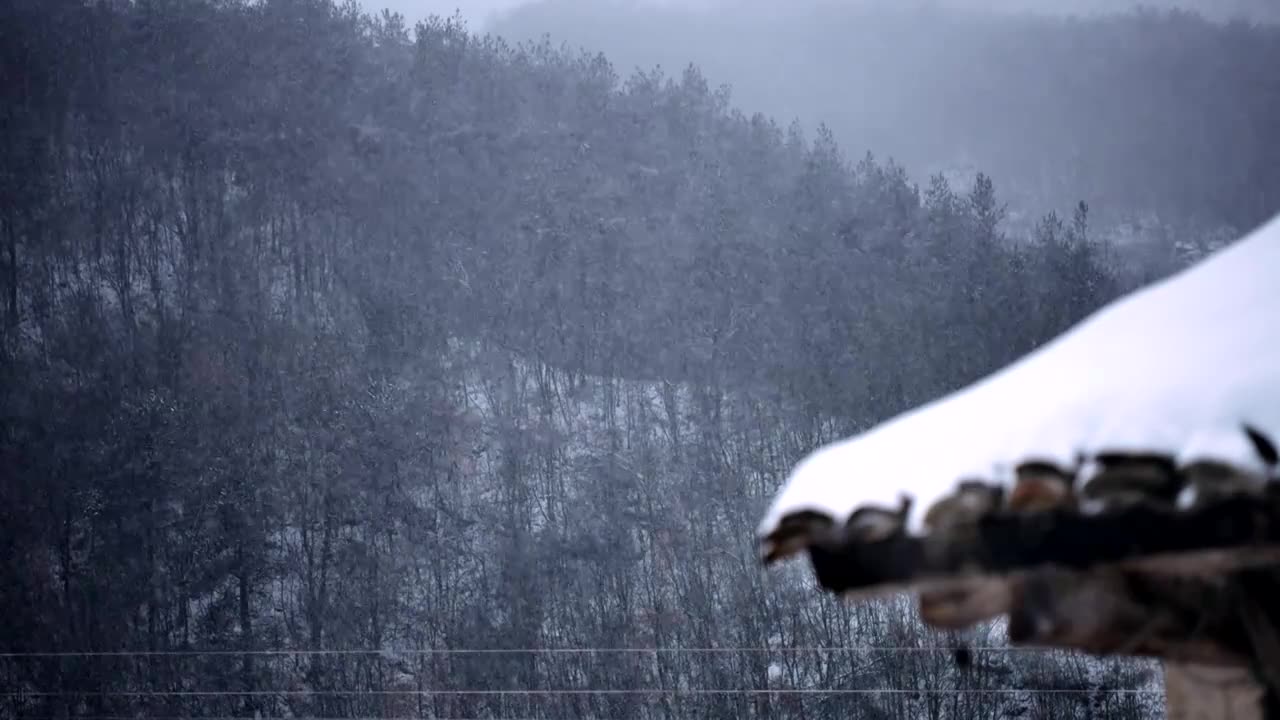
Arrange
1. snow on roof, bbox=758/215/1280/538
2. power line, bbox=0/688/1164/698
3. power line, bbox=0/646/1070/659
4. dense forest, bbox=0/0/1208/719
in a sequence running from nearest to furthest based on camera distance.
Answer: snow on roof, bbox=758/215/1280/538 → power line, bbox=0/688/1164/698 → power line, bbox=0/646/1070/659 → dense forest, bbox=0/0/1208/719

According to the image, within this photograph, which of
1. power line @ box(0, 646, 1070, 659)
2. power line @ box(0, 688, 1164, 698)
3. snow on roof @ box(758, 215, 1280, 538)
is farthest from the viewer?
power line @ box(0, 646, 1070, 659)

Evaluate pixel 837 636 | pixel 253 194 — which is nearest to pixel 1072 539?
pixel 837 636

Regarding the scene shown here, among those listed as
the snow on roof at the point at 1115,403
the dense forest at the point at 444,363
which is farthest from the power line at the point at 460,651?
the snow on roof at the point at 1115,403

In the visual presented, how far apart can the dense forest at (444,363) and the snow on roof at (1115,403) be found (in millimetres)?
14265

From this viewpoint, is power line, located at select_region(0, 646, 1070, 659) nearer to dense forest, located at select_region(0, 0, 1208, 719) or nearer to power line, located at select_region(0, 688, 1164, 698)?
dense forest, located at select_region(0, 0, 1208, 719)

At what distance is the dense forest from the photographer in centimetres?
1709

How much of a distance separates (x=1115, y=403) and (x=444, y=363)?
20451mm

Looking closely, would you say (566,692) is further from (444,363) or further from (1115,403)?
(1115,403)

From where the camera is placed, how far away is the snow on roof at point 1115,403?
1.37 m

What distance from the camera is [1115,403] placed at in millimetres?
1481

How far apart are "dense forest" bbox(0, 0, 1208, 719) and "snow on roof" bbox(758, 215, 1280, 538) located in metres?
14.3

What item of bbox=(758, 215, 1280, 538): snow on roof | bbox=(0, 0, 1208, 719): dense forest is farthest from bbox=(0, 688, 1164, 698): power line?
bbox=(758, 215, 1280, 538): snow on roof

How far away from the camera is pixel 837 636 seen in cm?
1672

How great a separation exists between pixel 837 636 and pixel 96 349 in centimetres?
1521
